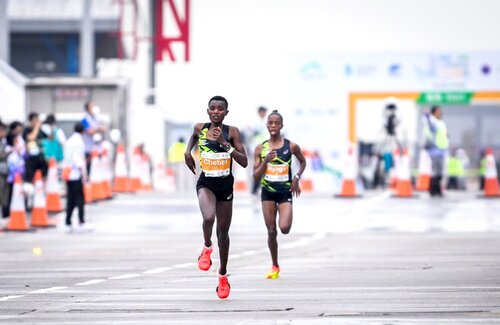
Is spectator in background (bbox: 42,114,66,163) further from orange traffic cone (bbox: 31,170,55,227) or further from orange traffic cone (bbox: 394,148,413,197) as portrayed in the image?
orange traffic cone (bbox: 394,148,413,197)

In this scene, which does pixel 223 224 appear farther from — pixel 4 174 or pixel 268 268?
pixel 4 174

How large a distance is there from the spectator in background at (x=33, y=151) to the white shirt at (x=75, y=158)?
420 centimetres

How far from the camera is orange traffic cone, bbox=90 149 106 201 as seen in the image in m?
31.7

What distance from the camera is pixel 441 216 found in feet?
90.4

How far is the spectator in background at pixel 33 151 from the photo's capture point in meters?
28.6

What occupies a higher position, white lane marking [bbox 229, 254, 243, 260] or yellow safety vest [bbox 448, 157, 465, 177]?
yellow safety vest [bbox 448, 157, 465, 177]

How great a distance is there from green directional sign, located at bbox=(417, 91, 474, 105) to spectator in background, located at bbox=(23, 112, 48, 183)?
881 inches

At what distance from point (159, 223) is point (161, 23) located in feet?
136

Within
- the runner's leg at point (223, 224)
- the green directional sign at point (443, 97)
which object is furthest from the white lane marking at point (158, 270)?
the green directional sign at point (443, 97)

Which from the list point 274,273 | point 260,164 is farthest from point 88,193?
point 274,273

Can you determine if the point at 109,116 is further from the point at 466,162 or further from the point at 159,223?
the point at 159,223

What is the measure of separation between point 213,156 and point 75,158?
10.6m

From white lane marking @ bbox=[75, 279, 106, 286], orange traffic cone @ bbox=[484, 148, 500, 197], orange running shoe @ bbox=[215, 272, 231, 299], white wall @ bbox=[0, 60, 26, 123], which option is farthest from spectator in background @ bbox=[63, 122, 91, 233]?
white wall @ bbox=[0, 60, 26, 123]

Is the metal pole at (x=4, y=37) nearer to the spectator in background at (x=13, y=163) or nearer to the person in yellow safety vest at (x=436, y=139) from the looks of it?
the person in yellow safety vest at (x=436, y=139)
